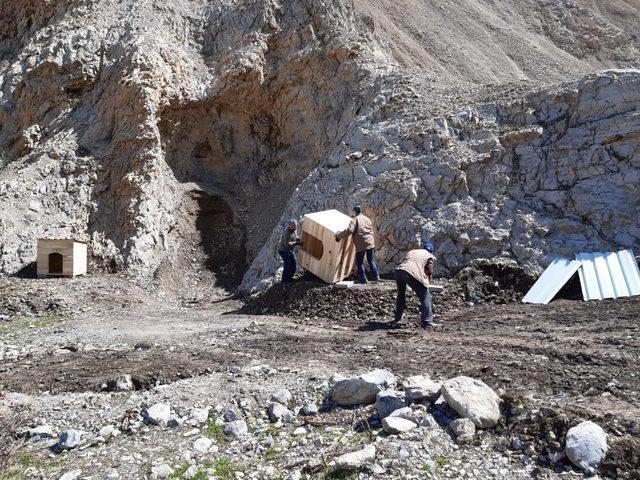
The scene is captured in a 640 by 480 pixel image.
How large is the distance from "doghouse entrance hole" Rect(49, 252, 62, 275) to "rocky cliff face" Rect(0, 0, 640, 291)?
1083 millimetres

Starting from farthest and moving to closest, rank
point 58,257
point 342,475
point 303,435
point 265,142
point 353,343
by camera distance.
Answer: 1. point 265,142
2. point 58,257
3. point 353,343
4. point 303,435
5. point 342,475

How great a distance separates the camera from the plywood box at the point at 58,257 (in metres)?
13.6

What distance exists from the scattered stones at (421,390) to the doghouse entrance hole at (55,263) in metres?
11.1

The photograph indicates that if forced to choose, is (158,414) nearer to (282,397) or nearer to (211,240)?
(282,397)

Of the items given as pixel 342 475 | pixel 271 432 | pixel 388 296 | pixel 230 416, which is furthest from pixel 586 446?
pixel 388 296

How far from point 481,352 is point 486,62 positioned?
82.5 feet

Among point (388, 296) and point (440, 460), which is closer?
point (440, 460)

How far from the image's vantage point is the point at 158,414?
548 centimetres

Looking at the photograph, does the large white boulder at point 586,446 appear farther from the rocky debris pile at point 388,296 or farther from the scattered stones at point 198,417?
the rocky debris pile at point 388,296

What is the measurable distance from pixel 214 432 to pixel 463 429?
2320mm

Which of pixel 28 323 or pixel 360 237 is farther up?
pixel 360 237

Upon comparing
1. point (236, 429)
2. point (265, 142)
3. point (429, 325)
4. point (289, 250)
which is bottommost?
point (236, 429)

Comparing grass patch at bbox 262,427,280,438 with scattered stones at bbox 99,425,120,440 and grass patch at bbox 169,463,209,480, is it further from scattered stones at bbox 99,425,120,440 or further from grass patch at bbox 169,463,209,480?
scattered stones at bbox 99,425,120,440

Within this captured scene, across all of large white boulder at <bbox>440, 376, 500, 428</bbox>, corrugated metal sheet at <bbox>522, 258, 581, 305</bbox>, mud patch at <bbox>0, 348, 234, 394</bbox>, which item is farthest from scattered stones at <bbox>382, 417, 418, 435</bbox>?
corrugated metal sheet at <bbox>522, 258, 581, 305</bbox>
